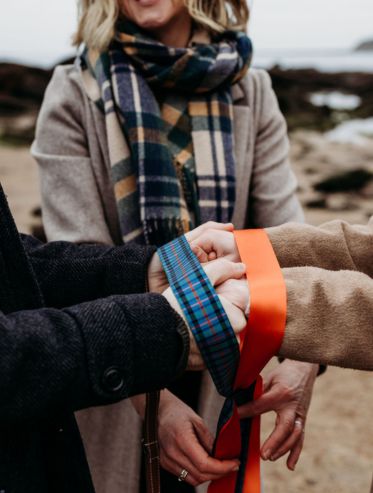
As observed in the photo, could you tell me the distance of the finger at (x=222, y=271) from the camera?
47.4 inches

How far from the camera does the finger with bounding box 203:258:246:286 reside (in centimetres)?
120

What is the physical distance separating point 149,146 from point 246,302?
2.29ft

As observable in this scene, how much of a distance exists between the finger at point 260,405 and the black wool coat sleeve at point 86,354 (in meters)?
0.38

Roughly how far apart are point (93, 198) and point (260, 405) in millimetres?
795

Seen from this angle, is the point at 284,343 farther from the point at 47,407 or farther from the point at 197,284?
the point at 47,407

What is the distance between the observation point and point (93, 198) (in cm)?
175

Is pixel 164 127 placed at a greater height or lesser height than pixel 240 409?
greater

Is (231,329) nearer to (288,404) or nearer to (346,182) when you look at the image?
(288,404)

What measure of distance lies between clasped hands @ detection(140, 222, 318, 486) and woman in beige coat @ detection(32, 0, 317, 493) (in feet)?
0.07

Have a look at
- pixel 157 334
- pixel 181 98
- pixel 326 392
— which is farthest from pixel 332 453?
pixel 157 334

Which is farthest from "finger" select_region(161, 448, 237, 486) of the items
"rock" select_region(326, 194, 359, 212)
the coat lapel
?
"rock" select_region(326, 194, 359, 212)

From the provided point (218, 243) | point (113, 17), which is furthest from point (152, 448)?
point (113, 17)

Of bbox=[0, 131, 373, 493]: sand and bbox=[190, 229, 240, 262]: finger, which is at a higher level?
bbox=[190, 229, 240, 262]: finger

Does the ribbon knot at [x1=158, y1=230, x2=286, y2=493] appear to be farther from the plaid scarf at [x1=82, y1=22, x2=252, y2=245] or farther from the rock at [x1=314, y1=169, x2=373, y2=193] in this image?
the rock at [x1=314, y1=169, x2=373, y2=193]
